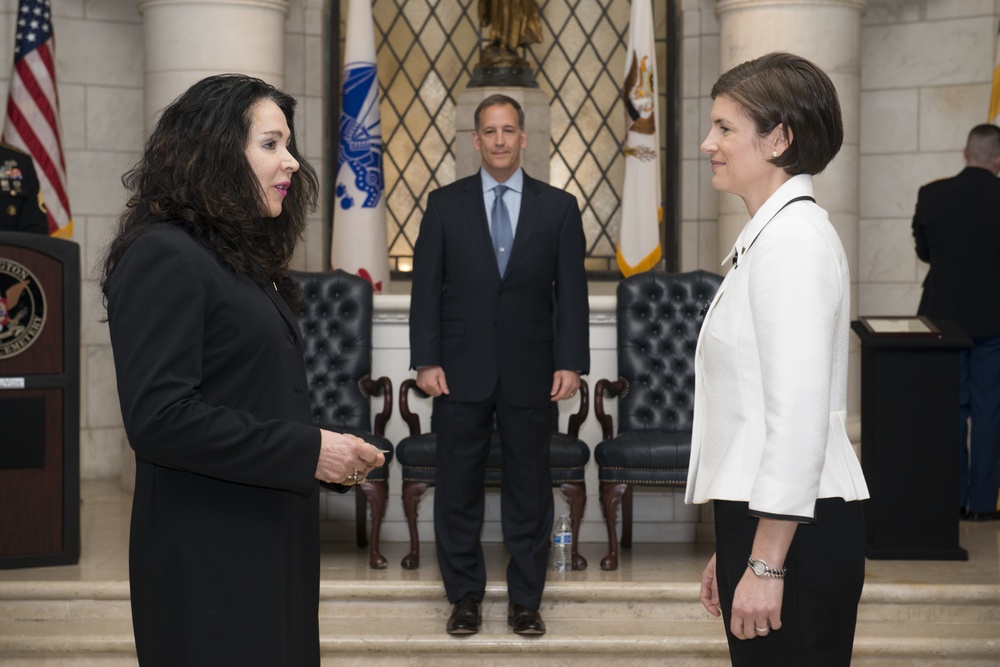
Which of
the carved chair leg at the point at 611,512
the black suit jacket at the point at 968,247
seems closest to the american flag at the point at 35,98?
the carved chair leg at the point at 611,512

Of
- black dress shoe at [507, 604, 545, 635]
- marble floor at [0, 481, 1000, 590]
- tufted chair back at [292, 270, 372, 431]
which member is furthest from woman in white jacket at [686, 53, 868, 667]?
tufted chair back at [292, 270, 372, 431]

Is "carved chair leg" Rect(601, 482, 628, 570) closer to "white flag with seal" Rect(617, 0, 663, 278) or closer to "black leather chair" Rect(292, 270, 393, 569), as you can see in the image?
"black leather chair" Rect(292, 270, 393, 569)

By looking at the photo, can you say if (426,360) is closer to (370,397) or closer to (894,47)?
(370,397)

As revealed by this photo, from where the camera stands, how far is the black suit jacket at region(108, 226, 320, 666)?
1778 millimetres

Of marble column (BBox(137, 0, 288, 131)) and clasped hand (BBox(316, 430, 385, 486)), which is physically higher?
marble column (BBox(137, 0, 288, 131))

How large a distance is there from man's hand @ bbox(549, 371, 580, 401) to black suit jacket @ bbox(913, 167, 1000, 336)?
252 cm

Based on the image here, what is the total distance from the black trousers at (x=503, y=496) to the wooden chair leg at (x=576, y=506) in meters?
0.55

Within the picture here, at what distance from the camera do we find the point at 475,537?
4.35 meters

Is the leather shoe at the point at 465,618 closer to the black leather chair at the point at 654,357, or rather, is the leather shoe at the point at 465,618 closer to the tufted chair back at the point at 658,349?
the black leather chair at the point at 654,357

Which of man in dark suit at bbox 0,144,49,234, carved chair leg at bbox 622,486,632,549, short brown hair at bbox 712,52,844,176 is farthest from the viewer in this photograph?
man in dark suit at bbox 0,144,49,234

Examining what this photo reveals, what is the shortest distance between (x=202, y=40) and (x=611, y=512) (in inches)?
134

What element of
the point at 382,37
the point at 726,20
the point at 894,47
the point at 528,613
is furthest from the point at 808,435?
the point at 382,37

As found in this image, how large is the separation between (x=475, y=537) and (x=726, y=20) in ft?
11.6

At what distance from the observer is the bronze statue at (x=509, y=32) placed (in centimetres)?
687
